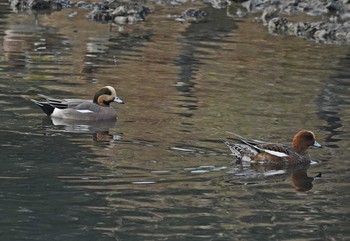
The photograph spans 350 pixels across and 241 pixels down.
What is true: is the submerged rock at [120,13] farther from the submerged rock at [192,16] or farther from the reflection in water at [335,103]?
the reflection in water at [335,103]

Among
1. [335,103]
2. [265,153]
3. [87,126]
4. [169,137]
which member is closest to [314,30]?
[335,103]

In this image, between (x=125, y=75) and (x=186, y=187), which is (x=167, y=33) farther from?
(x=186, y=187)

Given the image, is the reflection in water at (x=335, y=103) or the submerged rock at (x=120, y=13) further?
the submerged rock at (x=120, y=13)

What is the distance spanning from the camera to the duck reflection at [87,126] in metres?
16.9

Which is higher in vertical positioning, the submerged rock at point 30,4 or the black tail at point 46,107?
the black tail at point 46,107

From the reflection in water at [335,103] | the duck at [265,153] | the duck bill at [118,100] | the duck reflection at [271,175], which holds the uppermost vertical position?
the duck at [265,153]

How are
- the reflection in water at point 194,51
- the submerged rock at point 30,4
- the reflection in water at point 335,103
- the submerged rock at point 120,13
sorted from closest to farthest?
1. the reflection in water at point 335,103
2. the reflection in water at point 194,51
3. the submerged rock at point 120,13
4. the submerged rock at point 30,4

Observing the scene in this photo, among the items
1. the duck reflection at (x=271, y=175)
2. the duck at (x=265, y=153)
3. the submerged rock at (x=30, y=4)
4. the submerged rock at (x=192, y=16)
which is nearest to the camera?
the duck reflection at (x=271, y=175)

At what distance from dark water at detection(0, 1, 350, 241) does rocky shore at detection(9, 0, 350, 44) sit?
1.89 m

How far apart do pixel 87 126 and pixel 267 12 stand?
17.7 metres

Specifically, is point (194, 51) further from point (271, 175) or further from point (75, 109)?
point (271, 175)

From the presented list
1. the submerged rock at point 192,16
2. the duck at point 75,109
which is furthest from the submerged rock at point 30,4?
the duck at point 75,109

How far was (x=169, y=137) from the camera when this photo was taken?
16391 mm

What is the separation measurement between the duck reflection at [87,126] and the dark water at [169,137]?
0.06 metres
